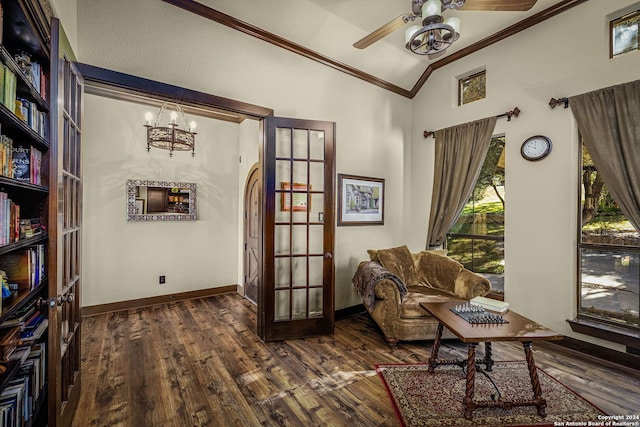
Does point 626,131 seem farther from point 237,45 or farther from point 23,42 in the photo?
point 23,42

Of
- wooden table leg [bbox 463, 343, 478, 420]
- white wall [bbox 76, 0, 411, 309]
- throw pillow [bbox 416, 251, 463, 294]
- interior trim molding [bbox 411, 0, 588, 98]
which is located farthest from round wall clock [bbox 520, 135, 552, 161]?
wooden table leg [bbox 463, 343, 478, 420]

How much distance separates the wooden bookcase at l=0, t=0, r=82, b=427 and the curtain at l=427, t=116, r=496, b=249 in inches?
156

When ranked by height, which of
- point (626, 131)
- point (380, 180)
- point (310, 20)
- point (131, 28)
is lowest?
point (380, 180)

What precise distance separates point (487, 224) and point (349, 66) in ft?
9.10

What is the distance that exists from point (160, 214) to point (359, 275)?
3.12 m

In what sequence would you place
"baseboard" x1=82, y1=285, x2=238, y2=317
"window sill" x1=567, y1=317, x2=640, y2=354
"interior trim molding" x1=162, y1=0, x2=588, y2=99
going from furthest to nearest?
"baseboard" x1=82, y1=285, x2=238, y2=317
"interior trim molding" x1=162, y1=0, x2=588, y2=99
"window sill" x1=567, y1=317, x2=640, y2=354

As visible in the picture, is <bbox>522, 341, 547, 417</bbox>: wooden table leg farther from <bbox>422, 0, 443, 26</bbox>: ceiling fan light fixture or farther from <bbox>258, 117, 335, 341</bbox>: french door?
<bbox>422, 0, 443, 26</bbox>: ceiling fan light fixture

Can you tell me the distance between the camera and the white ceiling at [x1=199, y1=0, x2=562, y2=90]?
2918mm

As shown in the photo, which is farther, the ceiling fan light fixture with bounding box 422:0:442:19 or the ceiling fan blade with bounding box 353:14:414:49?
the ceiling fan blade with bounding box 353:14:414:49

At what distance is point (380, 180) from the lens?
13.9 feet

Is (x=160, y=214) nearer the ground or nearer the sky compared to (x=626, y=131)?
nearer the ground

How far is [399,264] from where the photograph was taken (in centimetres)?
362

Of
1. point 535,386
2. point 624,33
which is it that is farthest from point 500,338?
point 624,33

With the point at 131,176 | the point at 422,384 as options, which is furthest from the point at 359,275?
the point at 131,176
